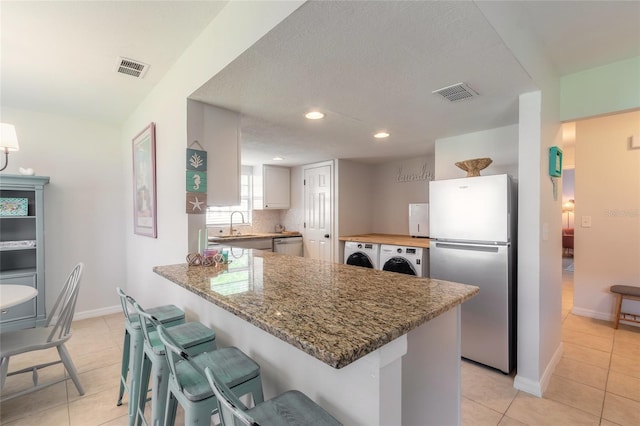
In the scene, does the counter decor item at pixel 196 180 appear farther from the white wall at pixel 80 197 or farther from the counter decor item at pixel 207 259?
the white wall at pixel 80 197

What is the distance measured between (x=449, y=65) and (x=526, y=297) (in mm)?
1692

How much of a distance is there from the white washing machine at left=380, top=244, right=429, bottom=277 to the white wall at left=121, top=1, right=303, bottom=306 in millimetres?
2370

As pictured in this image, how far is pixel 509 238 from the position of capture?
2285 mm

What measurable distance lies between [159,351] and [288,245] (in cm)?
362

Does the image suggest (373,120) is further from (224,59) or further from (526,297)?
(526,297)

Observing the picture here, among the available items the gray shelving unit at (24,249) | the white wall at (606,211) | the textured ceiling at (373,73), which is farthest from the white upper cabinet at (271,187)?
the white wall at (606,211)

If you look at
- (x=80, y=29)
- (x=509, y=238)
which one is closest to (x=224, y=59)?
(x=80, y=29)

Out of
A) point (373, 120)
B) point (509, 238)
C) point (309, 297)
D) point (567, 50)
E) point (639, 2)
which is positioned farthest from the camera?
point (373, 120)

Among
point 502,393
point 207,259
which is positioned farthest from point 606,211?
point 207,259

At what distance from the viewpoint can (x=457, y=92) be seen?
79.6 inches

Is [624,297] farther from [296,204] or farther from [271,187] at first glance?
[271,187]

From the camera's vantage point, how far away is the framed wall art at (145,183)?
8.55ft

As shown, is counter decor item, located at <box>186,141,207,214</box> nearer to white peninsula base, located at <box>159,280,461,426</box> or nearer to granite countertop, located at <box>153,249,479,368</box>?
granite countertop, located at <box>153,249,479,368</box>

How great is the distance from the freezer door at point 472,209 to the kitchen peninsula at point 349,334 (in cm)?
114
